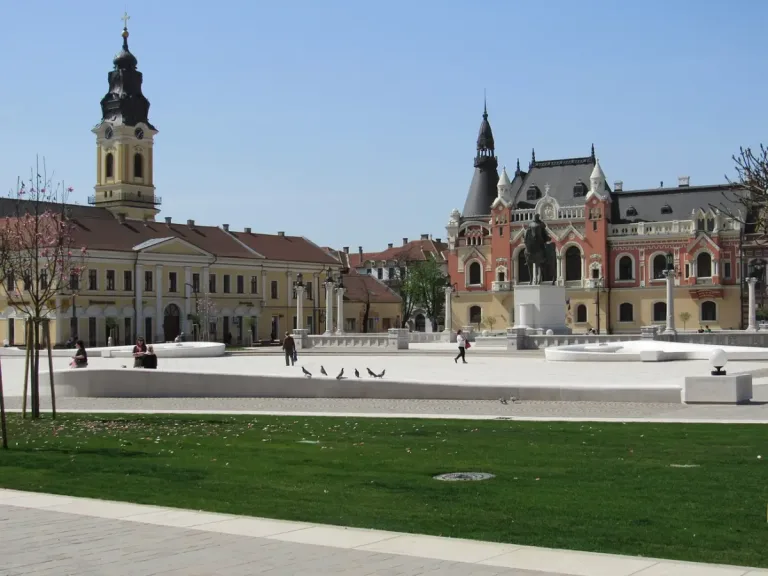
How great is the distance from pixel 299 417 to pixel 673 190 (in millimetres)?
87548

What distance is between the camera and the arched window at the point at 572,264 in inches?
4065

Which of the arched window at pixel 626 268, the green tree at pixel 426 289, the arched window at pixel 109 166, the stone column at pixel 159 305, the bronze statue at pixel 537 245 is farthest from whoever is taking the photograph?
the green tree at pixel 426 289

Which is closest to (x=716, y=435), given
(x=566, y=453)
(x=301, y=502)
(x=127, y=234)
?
(x=566, y=453)

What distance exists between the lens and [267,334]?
10125 cm

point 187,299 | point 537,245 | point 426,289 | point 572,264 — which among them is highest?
point 572,264

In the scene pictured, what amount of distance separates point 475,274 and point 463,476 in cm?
9568

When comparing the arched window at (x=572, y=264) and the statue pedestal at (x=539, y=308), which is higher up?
the arched window at (x=572, y=264)

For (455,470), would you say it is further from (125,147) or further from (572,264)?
(125,147)

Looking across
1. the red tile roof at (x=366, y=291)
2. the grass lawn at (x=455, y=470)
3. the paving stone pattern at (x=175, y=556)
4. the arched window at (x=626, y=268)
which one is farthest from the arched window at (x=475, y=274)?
the paving stone pattern at (x=175, y=556)

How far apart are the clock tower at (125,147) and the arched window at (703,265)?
53.9 m

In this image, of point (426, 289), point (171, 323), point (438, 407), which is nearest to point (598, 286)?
point (426, 289)

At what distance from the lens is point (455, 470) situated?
45.8 ft

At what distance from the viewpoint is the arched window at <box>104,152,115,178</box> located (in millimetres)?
109844

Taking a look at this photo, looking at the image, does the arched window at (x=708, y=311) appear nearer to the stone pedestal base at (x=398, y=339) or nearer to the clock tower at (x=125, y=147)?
the stone pedestal base at (x=398, y=339)
